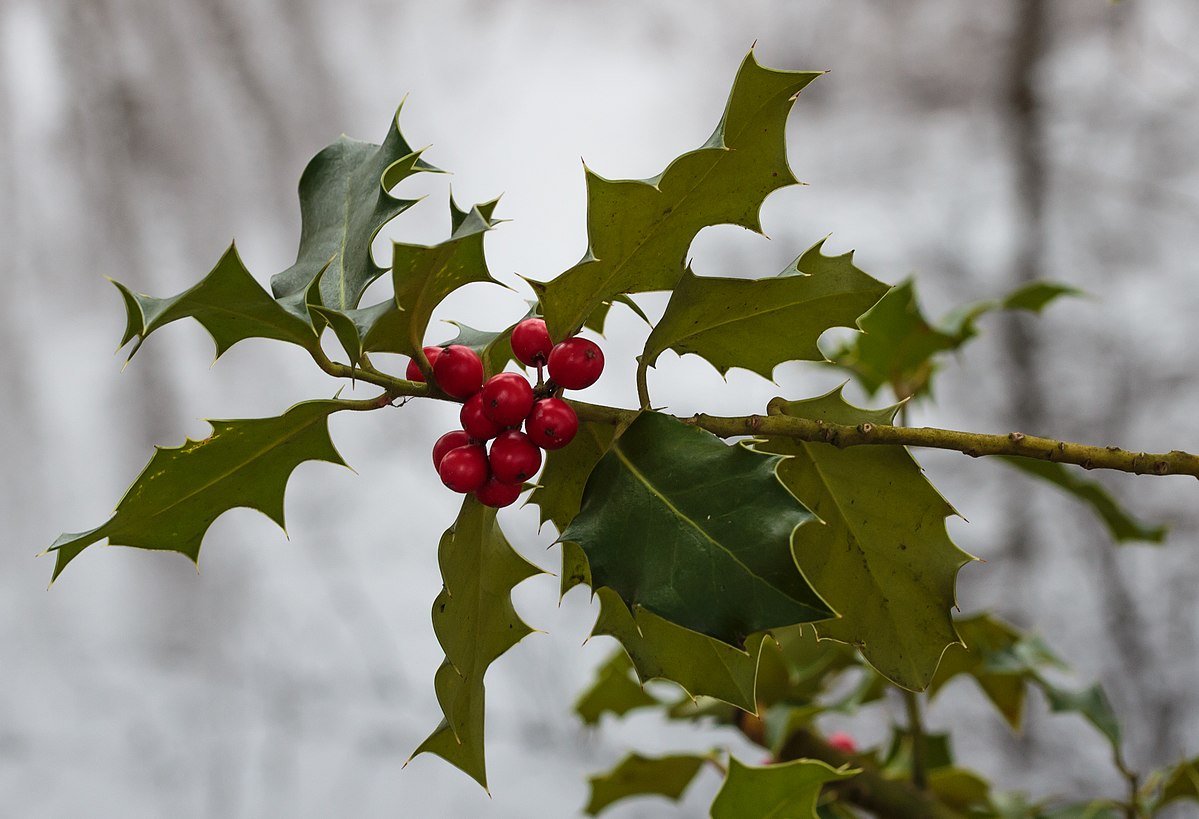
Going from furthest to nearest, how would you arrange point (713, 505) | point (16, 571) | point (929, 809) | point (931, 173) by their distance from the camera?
point (931, 173) < point (16, 571) < point (929, 809) < point (713, 505)

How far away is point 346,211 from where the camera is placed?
44 cm

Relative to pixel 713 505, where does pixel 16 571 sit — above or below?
below

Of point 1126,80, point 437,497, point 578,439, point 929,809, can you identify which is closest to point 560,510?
point 578,439

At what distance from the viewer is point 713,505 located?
0.32m

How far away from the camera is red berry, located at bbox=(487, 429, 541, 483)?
362mm

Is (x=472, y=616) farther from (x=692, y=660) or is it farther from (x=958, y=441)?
(x=958, y=441)

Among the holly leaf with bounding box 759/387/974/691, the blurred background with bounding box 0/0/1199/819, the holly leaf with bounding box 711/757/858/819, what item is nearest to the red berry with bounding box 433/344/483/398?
the holly leaf with bounding box 759/387/974/691

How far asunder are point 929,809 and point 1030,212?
1525 millimetres

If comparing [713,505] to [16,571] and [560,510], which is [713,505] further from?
[16,571]

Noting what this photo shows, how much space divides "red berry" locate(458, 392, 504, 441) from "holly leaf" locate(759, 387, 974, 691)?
0.11 metres

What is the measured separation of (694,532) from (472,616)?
123 mm

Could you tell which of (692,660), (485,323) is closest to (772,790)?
(692,660)

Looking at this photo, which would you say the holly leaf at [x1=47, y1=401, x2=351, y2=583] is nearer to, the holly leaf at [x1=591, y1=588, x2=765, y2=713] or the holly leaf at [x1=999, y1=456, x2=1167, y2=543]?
the holly leaf at [x1=591, y1=588, x2=765, y2=713]

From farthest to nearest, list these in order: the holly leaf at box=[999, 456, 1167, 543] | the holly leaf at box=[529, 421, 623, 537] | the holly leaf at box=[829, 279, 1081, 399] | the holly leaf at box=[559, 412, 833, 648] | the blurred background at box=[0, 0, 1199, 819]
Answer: the blurred background at box=[0, 0, 1199, 819], the holly leaf at box=[829, 279, 1081, 399], the holly leaf at box=[999, 456, 1167, 543], the holly leaf at box=[529, 421, 623, 537], the holly leaf at box=[559, 412, 833, 648]
